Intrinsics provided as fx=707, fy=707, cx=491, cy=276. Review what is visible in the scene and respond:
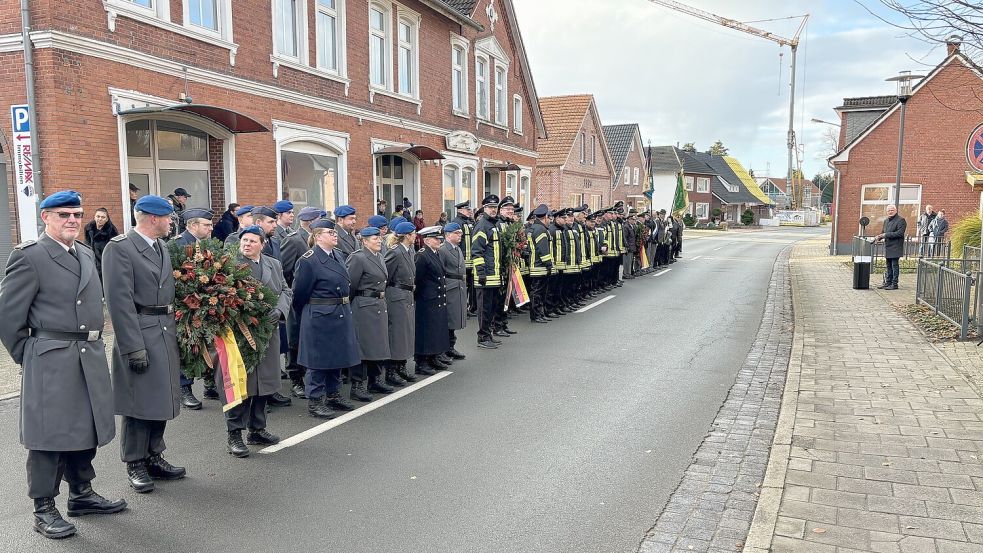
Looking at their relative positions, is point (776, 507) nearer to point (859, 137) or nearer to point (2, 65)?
point (2, 65)

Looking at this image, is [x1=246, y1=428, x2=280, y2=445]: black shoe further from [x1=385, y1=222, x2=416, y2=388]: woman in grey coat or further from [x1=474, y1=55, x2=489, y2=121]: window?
[x1=474, y1=55, x2=489, y2=121]: window

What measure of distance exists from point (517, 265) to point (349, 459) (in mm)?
6361

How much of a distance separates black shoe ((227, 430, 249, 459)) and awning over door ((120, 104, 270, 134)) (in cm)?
693

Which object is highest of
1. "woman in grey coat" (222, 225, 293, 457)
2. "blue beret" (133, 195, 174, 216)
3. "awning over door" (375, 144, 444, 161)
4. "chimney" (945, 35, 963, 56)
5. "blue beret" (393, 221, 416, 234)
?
"chimney" (945, 35, 963, 56)

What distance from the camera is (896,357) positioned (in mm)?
9227

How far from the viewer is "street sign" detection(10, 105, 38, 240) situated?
9.79 meters

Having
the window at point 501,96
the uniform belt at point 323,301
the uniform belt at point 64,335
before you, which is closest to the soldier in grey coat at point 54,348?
the uniform belt at point 64,335

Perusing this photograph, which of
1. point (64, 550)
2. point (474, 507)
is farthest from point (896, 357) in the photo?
point (64, 550)

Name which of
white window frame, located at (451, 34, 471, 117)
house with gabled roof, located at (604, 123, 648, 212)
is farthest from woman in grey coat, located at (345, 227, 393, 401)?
house with gabled roof, located at (604, 123, 648, 212)

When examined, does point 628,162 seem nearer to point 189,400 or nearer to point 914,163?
point 914,163

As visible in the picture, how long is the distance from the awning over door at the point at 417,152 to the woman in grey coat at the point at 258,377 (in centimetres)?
1242

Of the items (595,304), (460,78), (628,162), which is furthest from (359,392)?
(628,162)

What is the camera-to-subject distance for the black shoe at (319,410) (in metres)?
6.73

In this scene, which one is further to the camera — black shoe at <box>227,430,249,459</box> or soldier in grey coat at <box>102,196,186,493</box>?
black shoe at <box>227,430,249,459</box>
